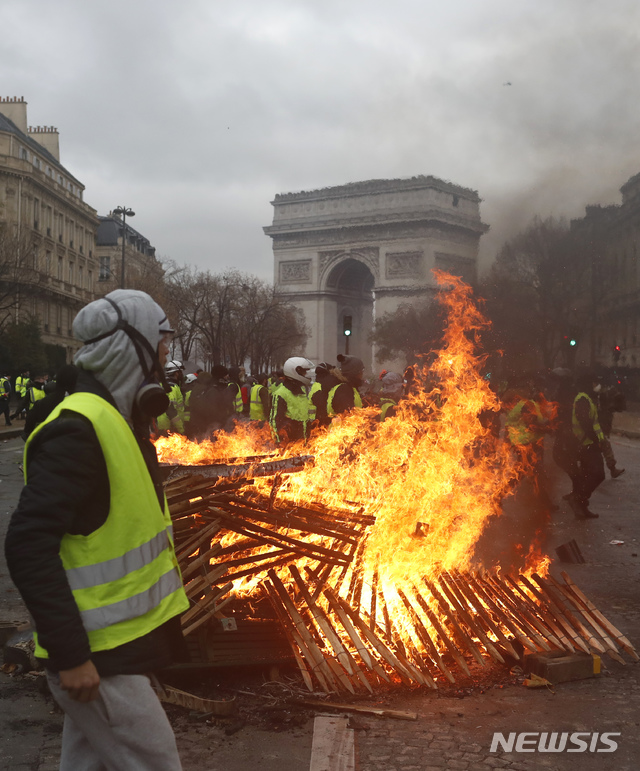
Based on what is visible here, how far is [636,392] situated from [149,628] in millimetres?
37918

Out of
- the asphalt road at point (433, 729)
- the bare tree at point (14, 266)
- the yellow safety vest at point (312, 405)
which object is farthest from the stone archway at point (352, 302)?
the asphalt road at point (433, 729)

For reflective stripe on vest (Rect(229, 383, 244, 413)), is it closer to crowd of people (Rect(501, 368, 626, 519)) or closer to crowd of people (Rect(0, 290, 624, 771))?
crowd of people (Rect(501, 368, 626, 519))

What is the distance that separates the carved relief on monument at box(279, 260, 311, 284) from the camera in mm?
64875

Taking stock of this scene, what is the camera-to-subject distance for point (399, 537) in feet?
18.3

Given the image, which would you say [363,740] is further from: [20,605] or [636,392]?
[636,392]

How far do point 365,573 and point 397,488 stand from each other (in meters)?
0.92

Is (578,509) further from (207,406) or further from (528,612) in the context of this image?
(528,612)

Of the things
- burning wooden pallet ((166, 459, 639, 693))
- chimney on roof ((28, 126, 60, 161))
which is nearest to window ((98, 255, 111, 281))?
chimney on roof ((28, 126, 60, 161))

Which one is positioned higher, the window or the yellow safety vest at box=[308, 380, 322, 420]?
the window

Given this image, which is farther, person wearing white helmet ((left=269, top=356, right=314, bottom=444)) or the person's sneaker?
the person's sneaker

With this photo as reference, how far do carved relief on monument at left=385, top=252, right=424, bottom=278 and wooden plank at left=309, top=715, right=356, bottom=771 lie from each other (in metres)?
56.4

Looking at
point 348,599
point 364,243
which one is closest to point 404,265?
point 364,243

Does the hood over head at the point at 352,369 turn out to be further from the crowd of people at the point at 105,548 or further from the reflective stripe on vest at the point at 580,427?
the crowd of people at the point at 105,548

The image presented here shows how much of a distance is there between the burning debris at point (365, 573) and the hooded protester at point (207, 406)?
17.1 feet
